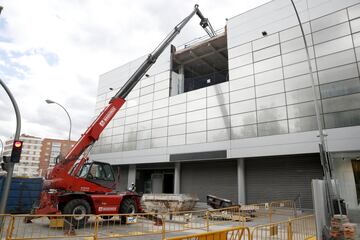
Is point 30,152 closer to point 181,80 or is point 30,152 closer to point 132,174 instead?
point 132,174

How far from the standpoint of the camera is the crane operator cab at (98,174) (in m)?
12.8

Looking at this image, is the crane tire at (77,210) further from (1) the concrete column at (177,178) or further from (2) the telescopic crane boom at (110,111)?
(1) the concrete column at (177,178)

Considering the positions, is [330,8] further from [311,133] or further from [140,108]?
[140,108]

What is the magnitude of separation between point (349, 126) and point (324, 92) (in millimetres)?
2963

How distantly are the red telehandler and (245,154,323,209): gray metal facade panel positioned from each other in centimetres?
1185

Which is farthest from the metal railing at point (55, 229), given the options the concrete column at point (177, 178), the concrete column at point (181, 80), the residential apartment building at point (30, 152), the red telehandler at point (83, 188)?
the residential apartment building at point (30, 152)

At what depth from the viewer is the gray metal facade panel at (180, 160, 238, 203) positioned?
2359cm

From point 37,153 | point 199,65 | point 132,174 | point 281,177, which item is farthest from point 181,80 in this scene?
point 37,153

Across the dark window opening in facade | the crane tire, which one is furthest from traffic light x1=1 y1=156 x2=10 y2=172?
the dark window opening in facade

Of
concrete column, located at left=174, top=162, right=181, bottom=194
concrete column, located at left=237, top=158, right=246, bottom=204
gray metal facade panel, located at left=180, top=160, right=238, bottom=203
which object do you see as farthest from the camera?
concrete column, located at left=174, top=162, right=181, bottom=194

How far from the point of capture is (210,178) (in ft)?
82.2

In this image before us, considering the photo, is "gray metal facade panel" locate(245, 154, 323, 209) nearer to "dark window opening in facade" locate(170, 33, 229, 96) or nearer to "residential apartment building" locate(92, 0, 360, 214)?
"residential apartment building" locate(92, 0, 360, 214)

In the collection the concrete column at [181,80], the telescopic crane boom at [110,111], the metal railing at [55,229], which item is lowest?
the metal railing at [55,229]

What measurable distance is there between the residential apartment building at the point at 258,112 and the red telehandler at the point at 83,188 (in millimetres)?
11487
